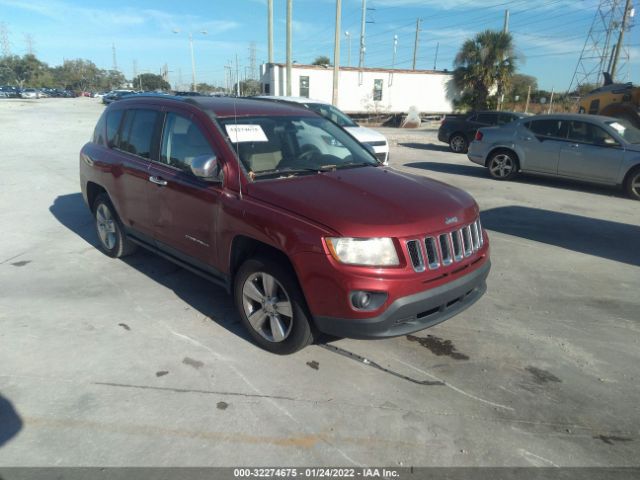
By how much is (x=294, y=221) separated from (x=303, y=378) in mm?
1123

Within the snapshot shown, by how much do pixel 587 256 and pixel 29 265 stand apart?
22.4ft

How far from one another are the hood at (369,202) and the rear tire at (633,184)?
24.7 feet

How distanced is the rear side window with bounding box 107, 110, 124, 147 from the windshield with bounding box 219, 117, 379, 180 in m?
1.97

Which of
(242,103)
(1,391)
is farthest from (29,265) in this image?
(242,103)

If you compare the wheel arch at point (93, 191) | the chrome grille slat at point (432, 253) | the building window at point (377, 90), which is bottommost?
the wheel arch at point (93, 191)

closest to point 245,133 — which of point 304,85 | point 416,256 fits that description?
point 416,256

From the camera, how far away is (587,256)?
5.84 metres

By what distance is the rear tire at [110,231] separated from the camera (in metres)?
5.25

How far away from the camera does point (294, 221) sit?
3.04 m

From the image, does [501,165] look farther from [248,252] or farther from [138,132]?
[248,252]

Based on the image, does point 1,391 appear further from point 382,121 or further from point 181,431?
point 382,121

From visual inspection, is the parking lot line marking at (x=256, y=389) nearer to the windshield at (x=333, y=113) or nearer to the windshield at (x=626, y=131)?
the windshield at (x=333, y=113)

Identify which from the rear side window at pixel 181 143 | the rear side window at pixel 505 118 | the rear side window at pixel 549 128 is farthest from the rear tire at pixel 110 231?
the rear side window at pixel 505 118

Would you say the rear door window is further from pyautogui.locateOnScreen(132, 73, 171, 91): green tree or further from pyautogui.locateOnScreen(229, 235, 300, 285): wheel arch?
pyautogui.locateOnScreen(132, 73, 171, 91): green tree
